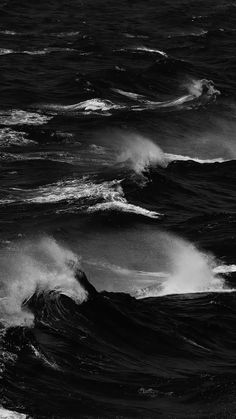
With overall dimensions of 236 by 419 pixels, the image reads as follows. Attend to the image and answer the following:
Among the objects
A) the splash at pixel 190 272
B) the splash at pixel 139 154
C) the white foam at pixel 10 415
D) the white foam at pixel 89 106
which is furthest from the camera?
the white foam at pixel 89 106

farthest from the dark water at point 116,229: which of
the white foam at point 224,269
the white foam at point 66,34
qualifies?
the white foam at point 66,34

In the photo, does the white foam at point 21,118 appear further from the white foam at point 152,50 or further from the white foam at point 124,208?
the white foam at point 152,50

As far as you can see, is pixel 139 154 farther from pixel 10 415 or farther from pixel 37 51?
pixel 10 415

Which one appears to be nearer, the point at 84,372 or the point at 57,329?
the point at 84,372

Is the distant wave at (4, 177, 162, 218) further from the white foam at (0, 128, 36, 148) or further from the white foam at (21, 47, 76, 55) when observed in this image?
the white foam at (21, 47, 76, 55)

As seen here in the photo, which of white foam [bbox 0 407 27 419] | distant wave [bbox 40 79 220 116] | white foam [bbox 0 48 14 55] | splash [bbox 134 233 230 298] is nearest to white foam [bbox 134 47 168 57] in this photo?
distant wave [bbox 40 79 220 116]

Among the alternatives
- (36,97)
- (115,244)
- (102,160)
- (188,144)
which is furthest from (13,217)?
(36,97)

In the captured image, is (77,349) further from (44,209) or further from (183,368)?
(44,209)
